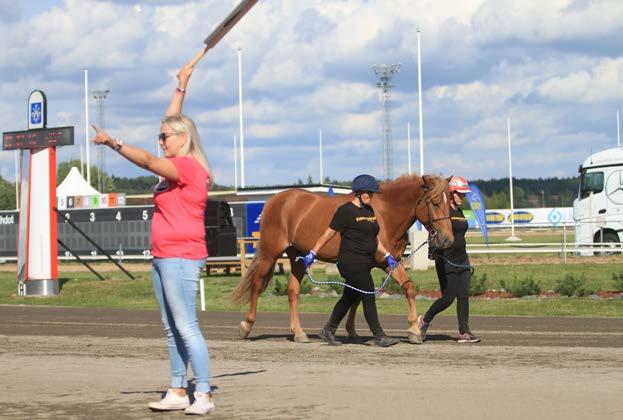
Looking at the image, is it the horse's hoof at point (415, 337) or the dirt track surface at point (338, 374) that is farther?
the horse's hoof at point (415, 337)

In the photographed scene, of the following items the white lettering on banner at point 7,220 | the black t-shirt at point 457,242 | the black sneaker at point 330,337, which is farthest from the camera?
the white lettering on banner at point 7,220

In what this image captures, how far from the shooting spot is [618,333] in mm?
15016

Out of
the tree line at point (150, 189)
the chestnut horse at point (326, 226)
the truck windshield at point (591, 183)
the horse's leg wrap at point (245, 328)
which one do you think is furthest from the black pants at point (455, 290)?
the tree line at point (150, 189)

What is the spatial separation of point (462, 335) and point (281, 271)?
24741 millimetres

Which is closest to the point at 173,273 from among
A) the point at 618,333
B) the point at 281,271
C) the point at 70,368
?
the point at 70,368

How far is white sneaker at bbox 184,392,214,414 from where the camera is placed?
810cm

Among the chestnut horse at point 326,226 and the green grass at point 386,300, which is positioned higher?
the chestnut horse at point 326,226

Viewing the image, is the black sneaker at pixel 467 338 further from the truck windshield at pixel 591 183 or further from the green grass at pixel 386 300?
the truck windshield at pixel 591 183

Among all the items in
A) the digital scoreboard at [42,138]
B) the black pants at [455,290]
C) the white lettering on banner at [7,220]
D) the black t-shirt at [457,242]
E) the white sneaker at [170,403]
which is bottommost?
the white sneaker at [170,403]

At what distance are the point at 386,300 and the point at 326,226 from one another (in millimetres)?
9989

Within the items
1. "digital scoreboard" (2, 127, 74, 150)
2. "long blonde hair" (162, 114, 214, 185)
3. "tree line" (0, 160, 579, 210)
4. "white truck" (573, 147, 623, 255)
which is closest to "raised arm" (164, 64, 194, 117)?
"long blonde hair" (162, 114, 214, 185)

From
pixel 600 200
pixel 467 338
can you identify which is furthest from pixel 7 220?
pixel 467 338

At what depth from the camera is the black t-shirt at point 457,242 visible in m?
14.0

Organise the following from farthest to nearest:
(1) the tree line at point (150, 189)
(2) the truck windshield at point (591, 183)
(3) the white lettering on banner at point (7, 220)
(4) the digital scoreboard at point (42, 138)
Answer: (1) the tree line at point (150, 189) → (3) the white lettering on banner at point (7, 220) → (2) the truck windshield at point (591, 183) → (4) the digital scoreboard at point (42, 138)
